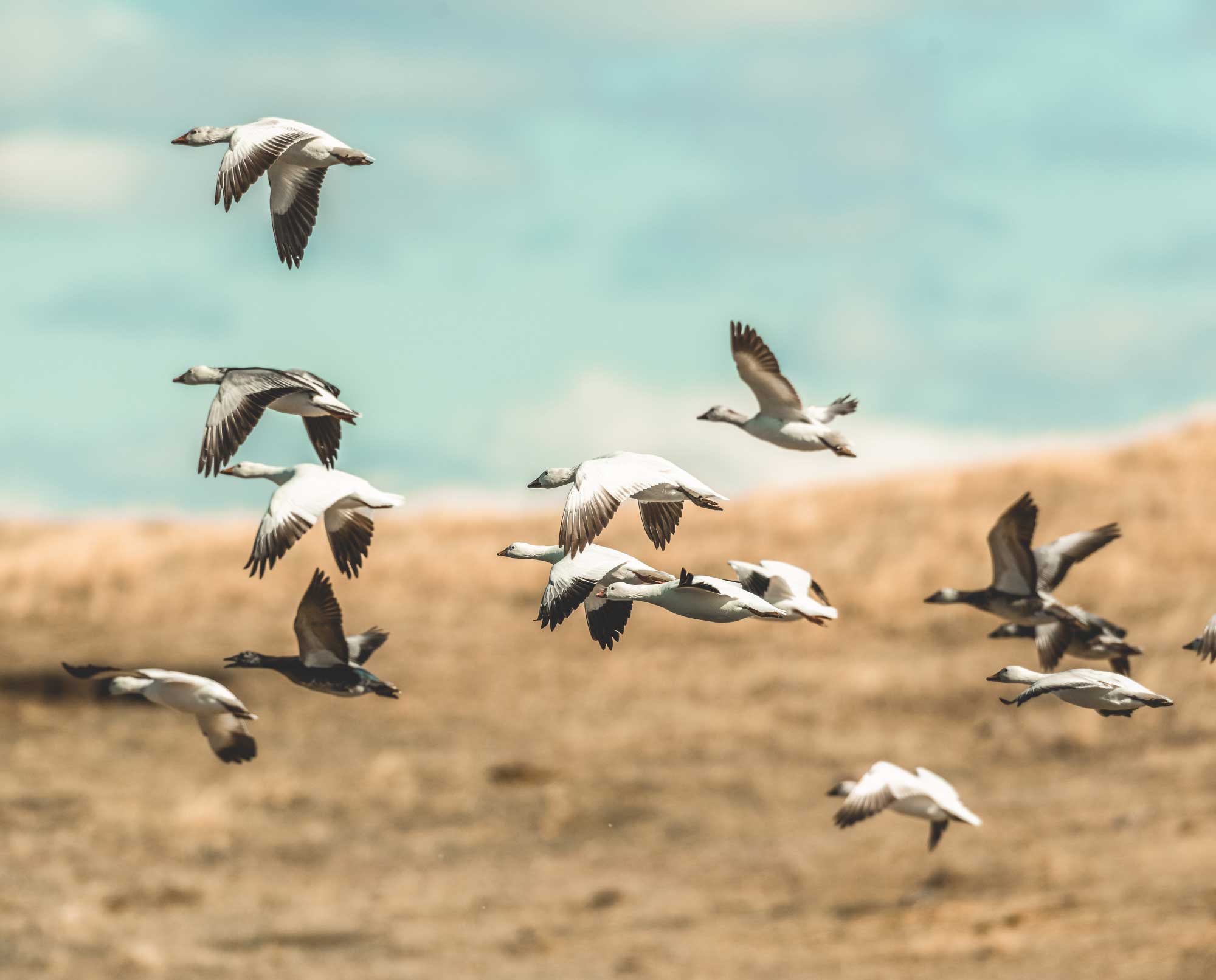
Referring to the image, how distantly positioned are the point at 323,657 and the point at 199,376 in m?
1.66

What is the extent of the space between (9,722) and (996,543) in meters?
30.5

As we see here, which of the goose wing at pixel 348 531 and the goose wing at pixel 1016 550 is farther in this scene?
the goose wing at pixel 1016 550

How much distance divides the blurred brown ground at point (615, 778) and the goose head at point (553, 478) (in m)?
21.9

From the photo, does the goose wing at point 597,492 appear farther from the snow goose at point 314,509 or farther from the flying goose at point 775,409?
the flying goose at point 775,409

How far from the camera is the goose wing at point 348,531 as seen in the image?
8.77 meters

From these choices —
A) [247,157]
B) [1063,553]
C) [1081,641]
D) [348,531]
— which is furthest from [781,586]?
[247,157]

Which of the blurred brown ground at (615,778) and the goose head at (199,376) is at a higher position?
the goose head at (199,376)

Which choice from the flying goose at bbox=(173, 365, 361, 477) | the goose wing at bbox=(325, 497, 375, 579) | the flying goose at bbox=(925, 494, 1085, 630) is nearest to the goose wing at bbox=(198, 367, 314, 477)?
the flying goose at bbox=(173, 365, 361, 477)

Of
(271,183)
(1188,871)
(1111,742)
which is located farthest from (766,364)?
(1111,742)

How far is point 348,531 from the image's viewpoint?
9.00 metres

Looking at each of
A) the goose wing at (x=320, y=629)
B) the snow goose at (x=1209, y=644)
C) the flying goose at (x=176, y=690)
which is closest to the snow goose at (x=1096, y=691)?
the snow goose at (x=1209, y=644)

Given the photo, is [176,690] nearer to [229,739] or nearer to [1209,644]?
[229,739]

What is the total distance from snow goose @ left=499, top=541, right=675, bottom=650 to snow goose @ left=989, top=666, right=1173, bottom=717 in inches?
71.9

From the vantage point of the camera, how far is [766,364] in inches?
422
